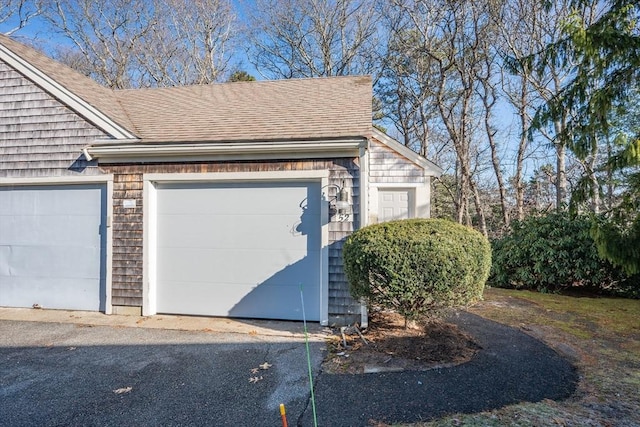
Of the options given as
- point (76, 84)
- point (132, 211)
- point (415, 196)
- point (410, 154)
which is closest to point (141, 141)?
point (132, 211)

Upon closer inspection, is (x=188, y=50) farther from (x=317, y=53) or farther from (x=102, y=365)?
(x=102, y=365)

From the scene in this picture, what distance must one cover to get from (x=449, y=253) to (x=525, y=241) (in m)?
5.31

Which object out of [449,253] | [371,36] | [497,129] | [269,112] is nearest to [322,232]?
[449,253]

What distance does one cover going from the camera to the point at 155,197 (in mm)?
5699

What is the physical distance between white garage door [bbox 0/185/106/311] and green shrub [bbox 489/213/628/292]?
8546 mm

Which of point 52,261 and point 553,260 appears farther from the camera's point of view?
point 553,260

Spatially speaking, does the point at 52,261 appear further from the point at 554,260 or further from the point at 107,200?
the point at 554,260

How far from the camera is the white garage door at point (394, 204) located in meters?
7.94

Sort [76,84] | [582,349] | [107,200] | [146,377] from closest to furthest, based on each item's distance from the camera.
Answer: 1. [146,377]
2. [582,349]
3. [107,200]
4. [76,84]

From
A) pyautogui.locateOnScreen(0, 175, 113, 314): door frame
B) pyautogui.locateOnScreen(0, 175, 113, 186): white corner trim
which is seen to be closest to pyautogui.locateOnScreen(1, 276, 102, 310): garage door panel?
pyautogui.locateOnScreen(0, 175, 113, 314): door frame

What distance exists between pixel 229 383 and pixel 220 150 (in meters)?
3.32

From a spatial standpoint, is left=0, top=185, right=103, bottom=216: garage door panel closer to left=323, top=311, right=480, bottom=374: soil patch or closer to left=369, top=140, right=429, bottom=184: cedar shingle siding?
left=323, top=311, right=480, bottom=374: soil patch

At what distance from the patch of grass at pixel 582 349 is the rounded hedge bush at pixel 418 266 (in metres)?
1.31

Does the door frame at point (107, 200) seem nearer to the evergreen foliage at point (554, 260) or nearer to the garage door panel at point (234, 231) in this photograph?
the garage door panel at point (234, 231)
